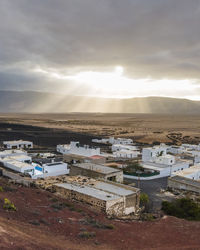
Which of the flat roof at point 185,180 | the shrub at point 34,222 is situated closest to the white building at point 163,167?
the flat roof at point 185,180

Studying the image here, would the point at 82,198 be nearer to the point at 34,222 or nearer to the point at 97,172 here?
the point at 34,222

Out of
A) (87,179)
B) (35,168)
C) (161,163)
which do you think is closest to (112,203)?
(87,179)

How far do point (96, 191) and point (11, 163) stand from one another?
17.2 m

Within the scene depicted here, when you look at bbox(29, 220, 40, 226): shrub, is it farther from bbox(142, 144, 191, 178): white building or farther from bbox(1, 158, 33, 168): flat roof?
bbox(142, 144, 191, 178): white building

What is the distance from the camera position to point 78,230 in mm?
13305

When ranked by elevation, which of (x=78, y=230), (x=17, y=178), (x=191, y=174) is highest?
(x=78, y=230)

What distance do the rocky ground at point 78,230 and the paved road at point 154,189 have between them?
618cm

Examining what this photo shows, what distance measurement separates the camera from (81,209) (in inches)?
712

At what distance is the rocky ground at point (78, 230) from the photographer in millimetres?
10867

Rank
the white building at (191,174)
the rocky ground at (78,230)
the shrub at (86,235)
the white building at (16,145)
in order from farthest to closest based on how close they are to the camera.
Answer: the white building at (16,145) → the white building at (191,174) → the shrub at (86,235) → the rocky ground at (78,230)

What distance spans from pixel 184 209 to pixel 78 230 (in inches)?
410

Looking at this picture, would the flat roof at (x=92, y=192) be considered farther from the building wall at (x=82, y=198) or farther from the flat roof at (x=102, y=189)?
the building wall at (x=82, y=198)

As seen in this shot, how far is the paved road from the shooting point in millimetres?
24177

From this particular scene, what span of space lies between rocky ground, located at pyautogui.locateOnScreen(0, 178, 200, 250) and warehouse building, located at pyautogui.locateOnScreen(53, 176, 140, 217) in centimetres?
90
